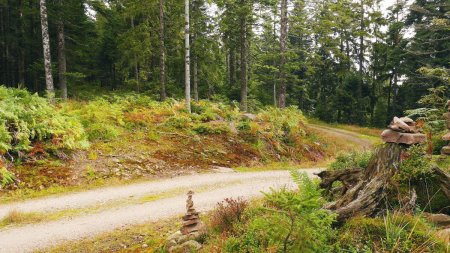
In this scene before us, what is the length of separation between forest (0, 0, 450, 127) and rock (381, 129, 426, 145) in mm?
11872

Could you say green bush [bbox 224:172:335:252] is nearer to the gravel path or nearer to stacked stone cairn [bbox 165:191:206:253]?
stacked stone cairn [bbox 165:191:206:253]

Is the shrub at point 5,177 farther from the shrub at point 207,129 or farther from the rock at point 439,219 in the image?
the rock at point 439,219

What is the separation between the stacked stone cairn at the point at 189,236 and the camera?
5094 millimetres

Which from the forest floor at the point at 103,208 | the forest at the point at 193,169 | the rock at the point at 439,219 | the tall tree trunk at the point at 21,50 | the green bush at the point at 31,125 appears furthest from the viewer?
the tall tree trunk at the point at 21,50

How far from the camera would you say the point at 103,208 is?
25.1ft

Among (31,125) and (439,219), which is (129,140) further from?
(439,219)

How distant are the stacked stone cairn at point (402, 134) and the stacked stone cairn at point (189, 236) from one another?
130 inches

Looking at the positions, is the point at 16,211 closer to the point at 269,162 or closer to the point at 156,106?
the point at 269,162

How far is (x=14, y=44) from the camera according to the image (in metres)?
26.3

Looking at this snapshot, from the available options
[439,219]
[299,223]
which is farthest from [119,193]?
[439,219]

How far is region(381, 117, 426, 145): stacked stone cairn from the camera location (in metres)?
4.96

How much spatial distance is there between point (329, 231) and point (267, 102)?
3837 centimetres

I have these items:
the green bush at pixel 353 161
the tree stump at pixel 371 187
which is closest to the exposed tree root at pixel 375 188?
the tree stump at pixel 371 187

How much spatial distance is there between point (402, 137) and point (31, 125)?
10.7 meters
